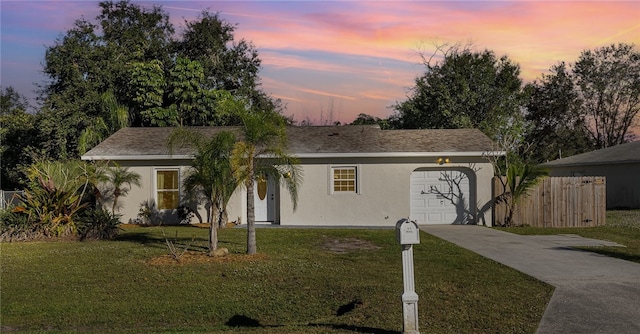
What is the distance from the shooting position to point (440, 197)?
62.1ft

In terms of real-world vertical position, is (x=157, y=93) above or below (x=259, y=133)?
above

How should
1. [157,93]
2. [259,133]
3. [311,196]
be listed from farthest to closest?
1. [157,93]
2. [311,196]
3. [259,133]

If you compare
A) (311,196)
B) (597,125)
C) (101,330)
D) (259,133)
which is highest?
(597,125)


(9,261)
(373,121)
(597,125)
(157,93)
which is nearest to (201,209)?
(9,261)

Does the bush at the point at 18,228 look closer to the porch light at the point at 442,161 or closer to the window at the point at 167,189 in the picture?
the window at the point at 167,189

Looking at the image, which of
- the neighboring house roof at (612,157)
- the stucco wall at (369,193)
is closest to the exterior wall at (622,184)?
the neighboring house roof at (612,157)

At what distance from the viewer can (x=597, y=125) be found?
46.4 meters

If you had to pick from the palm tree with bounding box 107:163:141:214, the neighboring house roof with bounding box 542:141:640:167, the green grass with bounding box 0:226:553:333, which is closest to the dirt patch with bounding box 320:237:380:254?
the green grass with bounding box 0:226:553:333

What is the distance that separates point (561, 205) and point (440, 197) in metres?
4.11

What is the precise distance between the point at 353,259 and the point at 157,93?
18.9 m

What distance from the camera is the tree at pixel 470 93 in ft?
106

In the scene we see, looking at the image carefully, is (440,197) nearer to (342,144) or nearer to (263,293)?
(342,144)

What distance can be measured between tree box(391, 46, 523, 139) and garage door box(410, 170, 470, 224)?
1334 cm

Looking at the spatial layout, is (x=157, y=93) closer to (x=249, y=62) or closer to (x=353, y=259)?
(x=249, y=62)
